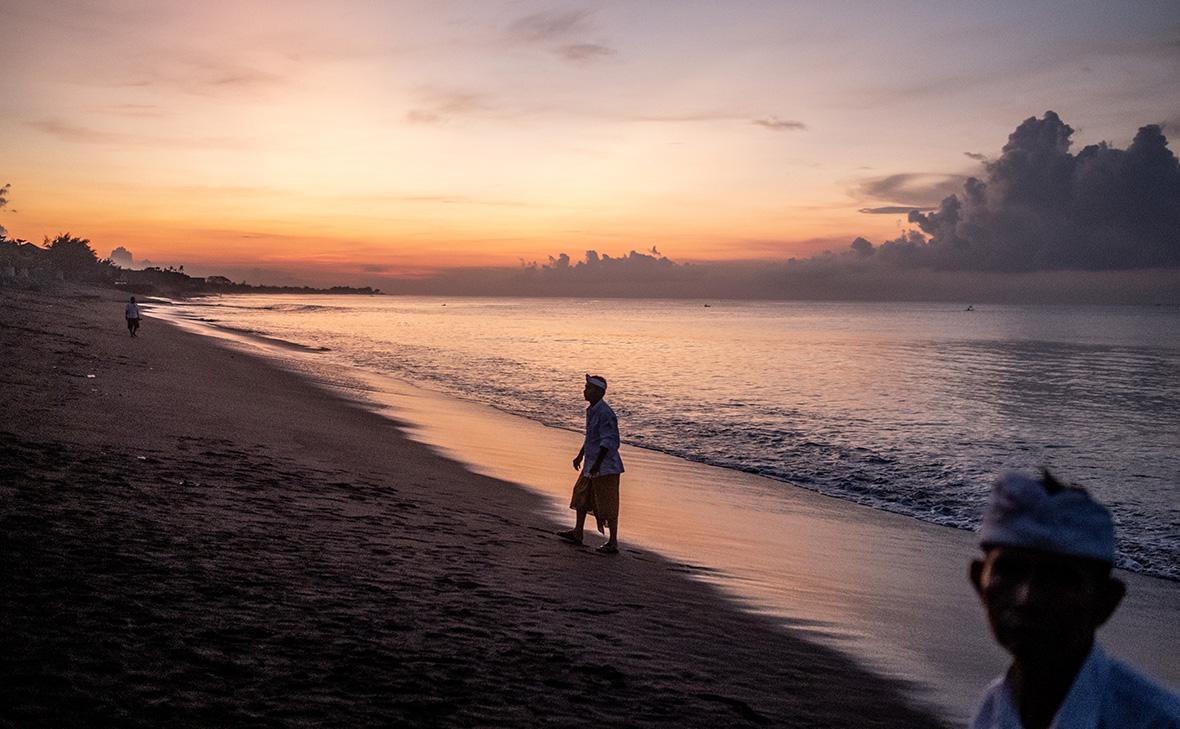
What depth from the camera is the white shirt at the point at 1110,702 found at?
58.6 inches

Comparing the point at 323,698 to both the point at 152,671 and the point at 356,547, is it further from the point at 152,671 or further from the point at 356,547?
the point at 356,547

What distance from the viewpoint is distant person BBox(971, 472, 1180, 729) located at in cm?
148

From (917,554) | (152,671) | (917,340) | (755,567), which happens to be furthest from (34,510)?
(917,340)

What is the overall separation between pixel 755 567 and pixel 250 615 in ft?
21.2

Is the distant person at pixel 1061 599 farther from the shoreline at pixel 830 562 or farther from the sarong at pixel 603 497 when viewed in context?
the sarong at pixel 603 497

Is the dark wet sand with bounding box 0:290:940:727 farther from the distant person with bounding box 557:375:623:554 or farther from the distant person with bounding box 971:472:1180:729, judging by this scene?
the distant person with bounding box 971:472:1180:729

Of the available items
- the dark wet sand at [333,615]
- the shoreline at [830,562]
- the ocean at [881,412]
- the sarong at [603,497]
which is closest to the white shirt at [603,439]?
the sarong at [603,497]

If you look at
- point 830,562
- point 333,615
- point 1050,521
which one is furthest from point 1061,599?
point 830,562

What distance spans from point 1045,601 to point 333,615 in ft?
20.6

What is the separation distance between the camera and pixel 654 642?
7.40m

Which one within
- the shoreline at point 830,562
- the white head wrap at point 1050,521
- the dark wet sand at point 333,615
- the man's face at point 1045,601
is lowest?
the shoreline at point 830,562

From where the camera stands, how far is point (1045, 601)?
4.95 feet

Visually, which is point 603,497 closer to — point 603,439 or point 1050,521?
point 603,439

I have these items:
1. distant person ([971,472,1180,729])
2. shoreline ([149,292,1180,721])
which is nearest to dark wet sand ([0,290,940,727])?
shoreline ([149,292,1180,721])
